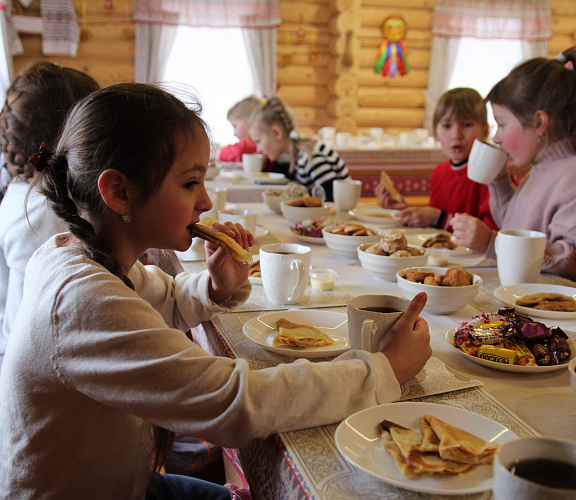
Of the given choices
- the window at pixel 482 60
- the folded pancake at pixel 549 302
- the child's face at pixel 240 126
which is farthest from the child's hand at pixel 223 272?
the window at pixel 482 60

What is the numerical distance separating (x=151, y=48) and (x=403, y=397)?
262 inches

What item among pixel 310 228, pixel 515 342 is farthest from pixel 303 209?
pixel 515 342

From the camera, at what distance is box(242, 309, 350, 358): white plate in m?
1.01

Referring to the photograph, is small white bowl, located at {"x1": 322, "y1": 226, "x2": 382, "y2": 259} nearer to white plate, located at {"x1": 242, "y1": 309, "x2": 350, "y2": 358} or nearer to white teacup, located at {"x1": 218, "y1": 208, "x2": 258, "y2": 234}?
white teacup, located at {"x1": 218, "y1": 208, "x2": 258, "y2": 234}

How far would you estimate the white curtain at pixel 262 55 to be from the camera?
6.94m

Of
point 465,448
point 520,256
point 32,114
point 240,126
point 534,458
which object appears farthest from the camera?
point 240,126

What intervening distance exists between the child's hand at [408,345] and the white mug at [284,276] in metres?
0.41

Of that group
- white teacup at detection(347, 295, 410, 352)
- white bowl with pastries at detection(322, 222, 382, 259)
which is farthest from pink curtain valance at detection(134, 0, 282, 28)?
white teacup at detection(347, 295, 410, 352)

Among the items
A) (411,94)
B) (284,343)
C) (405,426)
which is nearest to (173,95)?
(284,343)

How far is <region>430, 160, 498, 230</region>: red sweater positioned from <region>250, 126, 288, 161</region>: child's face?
48.2 inches

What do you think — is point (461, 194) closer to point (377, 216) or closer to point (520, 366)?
point (377, 216)

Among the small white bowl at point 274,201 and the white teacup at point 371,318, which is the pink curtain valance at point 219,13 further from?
the white teacup at point 371,318

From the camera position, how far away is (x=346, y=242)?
1.80m

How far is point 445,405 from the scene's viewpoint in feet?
2.68
